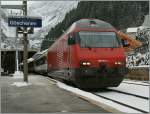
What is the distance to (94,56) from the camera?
719 inches

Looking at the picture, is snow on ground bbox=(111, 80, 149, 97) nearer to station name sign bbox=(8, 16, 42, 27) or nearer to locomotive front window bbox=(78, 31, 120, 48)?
locomotive front window bbox=(78, 31, 120, 48)

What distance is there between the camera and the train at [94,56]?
17984mm

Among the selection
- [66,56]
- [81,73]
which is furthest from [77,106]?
[66,56]

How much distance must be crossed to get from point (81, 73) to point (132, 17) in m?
91.8

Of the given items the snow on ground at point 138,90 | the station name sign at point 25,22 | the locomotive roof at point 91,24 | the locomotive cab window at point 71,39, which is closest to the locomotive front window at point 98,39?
the locomotive cab window at point 71,39

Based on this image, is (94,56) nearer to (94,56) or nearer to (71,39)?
(94,56)

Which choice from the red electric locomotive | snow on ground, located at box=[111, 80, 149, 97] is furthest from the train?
snow on ground, located at box=[111, 80, 149, 97]

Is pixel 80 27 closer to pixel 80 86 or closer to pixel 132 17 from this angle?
pixel 80 86

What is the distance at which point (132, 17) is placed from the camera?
108250 mm

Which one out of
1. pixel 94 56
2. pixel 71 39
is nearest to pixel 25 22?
pixel 71 39

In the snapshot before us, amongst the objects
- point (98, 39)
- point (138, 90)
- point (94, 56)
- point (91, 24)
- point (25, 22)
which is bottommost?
point (138, 90)

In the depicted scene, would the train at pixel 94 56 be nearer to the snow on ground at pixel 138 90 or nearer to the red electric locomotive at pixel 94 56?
the red electric locomotive at pixel 94 56

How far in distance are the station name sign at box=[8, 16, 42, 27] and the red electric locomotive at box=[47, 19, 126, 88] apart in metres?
1.95

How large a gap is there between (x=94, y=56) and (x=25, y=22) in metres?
A: 4.37
